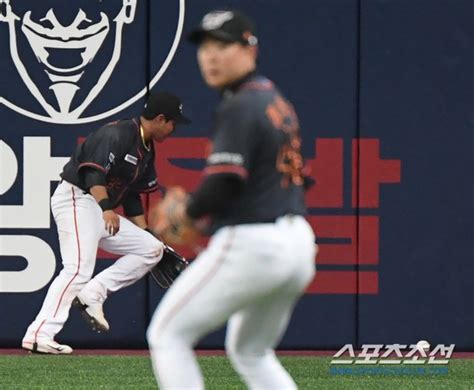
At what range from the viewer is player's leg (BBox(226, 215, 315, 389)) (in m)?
4.63

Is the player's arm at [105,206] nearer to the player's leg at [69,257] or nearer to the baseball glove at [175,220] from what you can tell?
the player's leg at [69,257]

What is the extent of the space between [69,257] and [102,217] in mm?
358

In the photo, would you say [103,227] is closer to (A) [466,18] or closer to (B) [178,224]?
(A) [466,18]

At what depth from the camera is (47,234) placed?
9.30 metres

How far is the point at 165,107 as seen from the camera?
8.38 metres

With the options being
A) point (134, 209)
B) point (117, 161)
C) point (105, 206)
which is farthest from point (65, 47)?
point (105, 206)

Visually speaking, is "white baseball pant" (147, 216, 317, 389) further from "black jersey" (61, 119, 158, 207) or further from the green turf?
"black jersey" (61, 119, 158, 207)

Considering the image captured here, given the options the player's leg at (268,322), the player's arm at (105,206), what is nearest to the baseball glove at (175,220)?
the player's leg at (268,322)

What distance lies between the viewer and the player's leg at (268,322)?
4.63 metres

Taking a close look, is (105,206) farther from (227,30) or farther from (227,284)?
(227,284)

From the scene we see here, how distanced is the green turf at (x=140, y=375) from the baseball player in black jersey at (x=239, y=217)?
8.88ft

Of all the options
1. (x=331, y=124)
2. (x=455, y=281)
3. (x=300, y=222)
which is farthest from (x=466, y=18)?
(x=300, y=222)

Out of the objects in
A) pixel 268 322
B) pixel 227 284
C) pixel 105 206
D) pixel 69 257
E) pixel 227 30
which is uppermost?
pixel 227 30

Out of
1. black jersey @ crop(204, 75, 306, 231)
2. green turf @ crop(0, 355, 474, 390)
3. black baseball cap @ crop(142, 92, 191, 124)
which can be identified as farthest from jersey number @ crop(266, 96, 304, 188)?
black baseball cap @ crop(142, 92, 191, 124)
